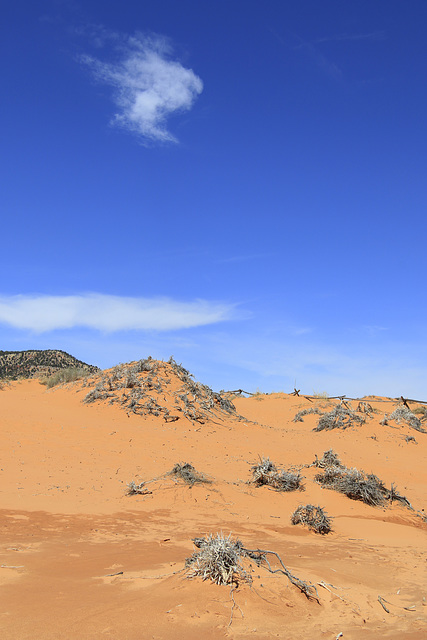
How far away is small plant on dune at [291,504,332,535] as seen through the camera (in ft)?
27.5

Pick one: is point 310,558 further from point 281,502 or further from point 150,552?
point 281,502

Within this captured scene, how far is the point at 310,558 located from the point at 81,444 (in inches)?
343

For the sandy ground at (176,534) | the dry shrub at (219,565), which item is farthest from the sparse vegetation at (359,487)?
the dry shrub at (219,565)

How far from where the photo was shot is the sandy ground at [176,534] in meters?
4.20

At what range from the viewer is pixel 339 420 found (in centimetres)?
2034

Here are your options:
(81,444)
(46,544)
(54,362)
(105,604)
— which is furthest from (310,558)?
(54,362)

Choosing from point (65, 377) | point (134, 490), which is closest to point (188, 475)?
point (134, 490)

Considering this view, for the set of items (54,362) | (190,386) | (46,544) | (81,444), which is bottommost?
(46,544)

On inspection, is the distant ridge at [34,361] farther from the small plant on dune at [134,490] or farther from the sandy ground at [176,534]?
the small plant on dune at [134,490]

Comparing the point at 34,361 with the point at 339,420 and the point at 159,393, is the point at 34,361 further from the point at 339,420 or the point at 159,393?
the point at 339,420

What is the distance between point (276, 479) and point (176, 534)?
159 inches

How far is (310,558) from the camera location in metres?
6.46

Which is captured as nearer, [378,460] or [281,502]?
[281,502]

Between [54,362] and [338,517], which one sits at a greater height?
[54,362]
